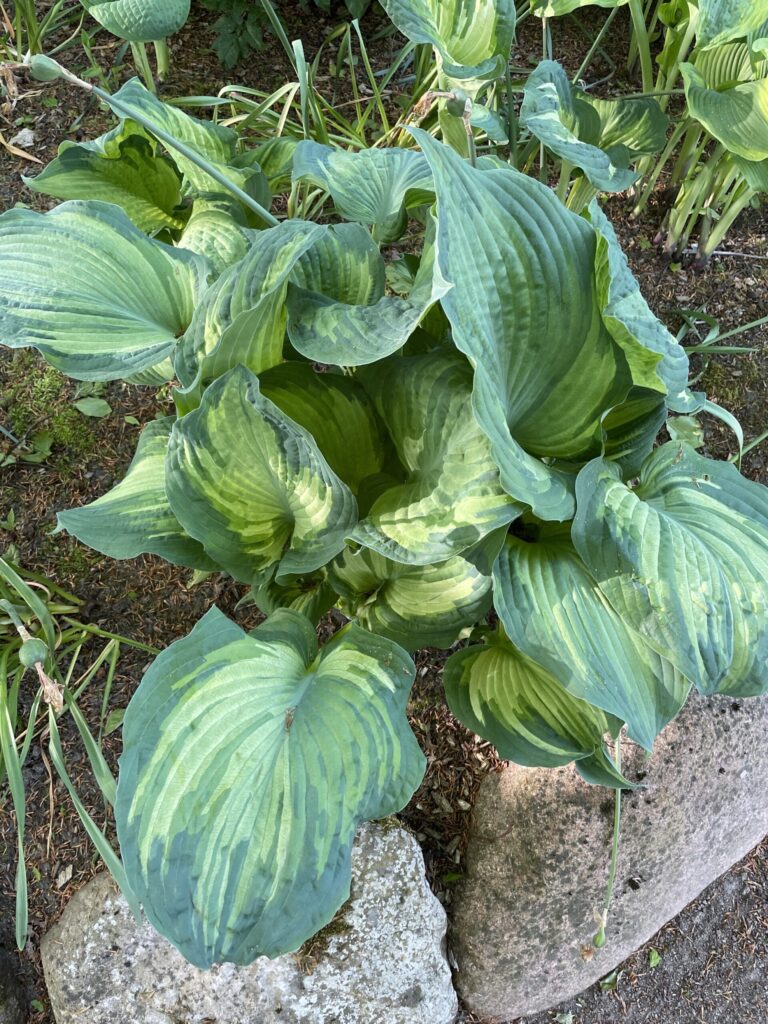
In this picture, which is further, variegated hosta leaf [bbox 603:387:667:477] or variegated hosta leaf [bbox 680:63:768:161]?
variegated hosta leaf [bbox 680:63:768:161]

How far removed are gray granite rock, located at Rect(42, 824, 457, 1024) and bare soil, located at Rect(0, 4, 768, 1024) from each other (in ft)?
0.32

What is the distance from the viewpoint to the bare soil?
1.34 meters

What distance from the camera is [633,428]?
976 mm

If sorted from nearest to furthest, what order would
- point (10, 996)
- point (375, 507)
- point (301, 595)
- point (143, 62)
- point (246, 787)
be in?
1. point (246, 787)
2. point (375, 507)
3. point (301, 595)
4. point (10, 996)
5. point (143, 62)

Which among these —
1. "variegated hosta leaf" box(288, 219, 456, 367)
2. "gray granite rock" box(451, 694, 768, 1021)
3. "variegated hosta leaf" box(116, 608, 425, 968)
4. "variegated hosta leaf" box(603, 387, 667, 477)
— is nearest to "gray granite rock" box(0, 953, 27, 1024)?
"gray granite rock" box(451, 694, 768, 1021)

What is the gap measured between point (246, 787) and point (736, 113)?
48.2 inches

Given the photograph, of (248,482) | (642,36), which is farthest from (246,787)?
(642,36)

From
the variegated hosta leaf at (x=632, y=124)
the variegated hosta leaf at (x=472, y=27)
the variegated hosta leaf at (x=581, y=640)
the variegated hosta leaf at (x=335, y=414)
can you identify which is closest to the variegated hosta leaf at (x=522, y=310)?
the variegated hosta leaf at (x=581, y=640)

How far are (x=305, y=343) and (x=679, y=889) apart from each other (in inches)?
44.7

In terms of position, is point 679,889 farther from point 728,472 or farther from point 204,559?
point 204,559

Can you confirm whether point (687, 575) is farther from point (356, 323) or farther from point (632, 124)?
point (632, 124)

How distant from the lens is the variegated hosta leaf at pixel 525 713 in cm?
100

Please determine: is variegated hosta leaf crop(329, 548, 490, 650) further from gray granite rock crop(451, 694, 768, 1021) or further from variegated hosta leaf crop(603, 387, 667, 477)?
gray granite rock crop(451, 694, 768, 1021)

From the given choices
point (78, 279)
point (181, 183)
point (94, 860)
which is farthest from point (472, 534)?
point (94, 860)
